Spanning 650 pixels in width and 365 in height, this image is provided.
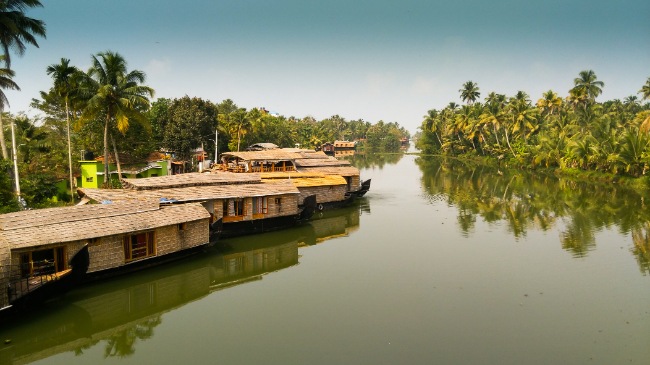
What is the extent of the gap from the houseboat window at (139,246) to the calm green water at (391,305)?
2.36 feet

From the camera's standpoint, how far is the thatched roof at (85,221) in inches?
413

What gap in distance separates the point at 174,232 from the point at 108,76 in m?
13.2

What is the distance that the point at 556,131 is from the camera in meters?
48.1

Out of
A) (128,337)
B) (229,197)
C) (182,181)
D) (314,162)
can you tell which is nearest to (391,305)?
(128,337)

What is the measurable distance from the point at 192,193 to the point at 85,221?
507cm

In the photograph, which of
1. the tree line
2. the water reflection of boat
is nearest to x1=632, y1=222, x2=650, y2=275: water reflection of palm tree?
the water reflection of boat

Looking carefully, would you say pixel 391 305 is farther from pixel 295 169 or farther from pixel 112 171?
pixel 112 171

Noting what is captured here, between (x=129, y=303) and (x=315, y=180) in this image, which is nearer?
(x=129, y=303)

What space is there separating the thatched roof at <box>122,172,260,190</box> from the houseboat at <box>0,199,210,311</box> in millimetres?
2758

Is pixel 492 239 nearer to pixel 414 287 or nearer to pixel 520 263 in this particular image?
pixel 520 263

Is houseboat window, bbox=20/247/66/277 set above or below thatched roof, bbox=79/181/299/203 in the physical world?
below

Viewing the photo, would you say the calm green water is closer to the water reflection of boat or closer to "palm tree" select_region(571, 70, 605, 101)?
the water reflection of boat

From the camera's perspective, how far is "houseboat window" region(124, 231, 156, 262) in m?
12.9

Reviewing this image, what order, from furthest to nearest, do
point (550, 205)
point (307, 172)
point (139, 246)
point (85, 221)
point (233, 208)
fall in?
point (550, 205) < point (307, 172) < point (233, 208) < point (139, 246) < point (85, 221)
